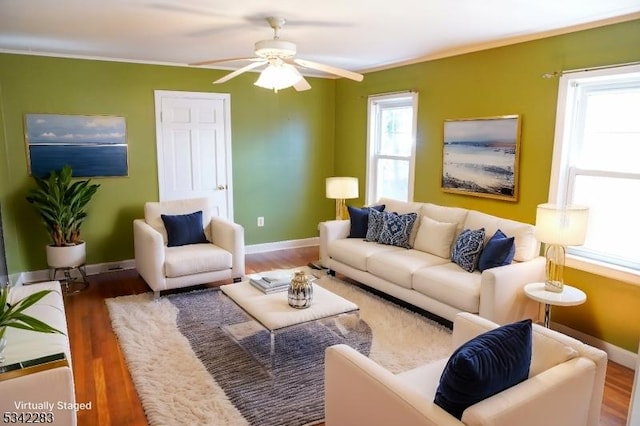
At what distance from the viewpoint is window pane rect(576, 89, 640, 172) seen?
10.5ft

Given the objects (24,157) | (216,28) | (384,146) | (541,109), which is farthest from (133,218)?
(541,109)

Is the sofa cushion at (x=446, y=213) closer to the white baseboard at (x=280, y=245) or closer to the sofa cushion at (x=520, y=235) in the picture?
the sofa cushion at (x=520, y=235)

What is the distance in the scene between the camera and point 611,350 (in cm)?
324

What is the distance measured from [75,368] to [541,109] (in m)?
4.02

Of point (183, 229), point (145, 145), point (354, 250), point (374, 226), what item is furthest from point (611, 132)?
point (145, 145)

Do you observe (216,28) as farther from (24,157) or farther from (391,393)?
(391,393)

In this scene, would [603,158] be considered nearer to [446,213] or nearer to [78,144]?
[446,213]

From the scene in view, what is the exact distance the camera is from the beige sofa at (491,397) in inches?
61.6

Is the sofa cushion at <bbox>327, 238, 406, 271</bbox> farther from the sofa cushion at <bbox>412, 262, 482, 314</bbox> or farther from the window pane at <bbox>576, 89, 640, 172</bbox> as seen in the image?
the window pane at <bbox>576, 89, 640, 172</bbox>

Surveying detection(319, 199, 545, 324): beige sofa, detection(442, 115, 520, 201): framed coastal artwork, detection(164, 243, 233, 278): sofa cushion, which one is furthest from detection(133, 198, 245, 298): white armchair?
detection(442, 115, 520, 201): framed coastal artwork

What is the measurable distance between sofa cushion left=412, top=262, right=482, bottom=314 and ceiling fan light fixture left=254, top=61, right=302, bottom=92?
1.85 meters

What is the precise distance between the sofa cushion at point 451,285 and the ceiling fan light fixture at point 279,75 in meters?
1.85

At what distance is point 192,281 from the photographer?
4.29 metres

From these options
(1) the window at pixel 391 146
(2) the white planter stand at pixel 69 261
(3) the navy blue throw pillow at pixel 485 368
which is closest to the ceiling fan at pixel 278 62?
(3) the navy blue throw pillow at pixel 485 368
